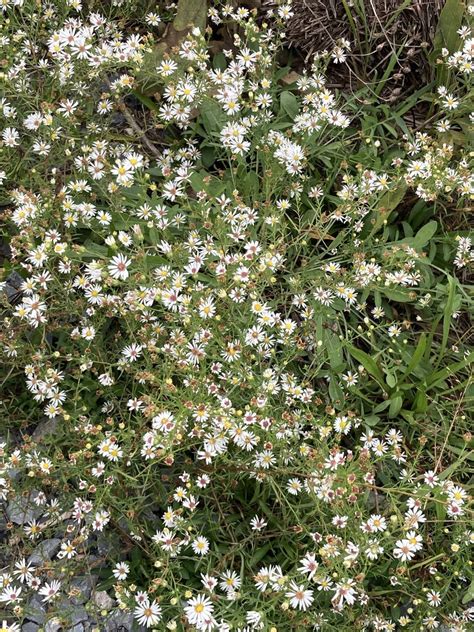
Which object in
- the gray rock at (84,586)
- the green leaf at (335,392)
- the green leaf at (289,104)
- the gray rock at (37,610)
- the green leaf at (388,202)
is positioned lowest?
the gray rock at (37,610)

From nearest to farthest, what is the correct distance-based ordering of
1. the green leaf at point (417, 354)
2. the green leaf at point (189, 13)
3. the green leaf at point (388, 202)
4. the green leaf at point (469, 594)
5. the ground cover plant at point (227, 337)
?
1. the ground cover plant at point (227, 337)
2. the green leaf at point (469, 594)
3. the green leaf at point (417, 354)
4. the green leaf at point (388, 202)
5. the green leaf at point (189, 13)

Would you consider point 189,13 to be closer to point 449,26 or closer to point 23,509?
point 449,26

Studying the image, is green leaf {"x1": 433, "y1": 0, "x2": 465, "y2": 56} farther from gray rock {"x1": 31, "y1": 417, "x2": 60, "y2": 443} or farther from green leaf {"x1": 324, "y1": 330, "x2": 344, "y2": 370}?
gray rock {"x1": 31, "y1": 417, "x2": 60, "y2": 443}

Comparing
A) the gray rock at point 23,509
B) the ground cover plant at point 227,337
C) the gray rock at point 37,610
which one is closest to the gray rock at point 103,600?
the ground cover plant at point 227,337

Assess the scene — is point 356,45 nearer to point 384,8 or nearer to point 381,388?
point 384,8

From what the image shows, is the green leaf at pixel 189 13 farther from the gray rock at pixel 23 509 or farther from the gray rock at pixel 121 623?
the gray rock at pixel 121 623

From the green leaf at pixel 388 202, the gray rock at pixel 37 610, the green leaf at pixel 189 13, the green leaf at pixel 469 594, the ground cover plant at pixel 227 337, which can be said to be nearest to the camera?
the ground cover plant at pixel 227 337

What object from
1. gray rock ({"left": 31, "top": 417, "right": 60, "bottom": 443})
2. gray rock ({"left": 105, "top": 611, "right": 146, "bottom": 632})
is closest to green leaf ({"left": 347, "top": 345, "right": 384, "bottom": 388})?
gray rock ({"left": 31, "top": 417, "right": 60, "bottom": 443})

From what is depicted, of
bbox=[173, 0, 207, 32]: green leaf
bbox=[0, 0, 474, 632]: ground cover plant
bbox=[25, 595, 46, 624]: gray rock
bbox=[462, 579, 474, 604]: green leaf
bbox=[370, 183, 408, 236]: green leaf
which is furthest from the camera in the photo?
bbox=[173, 0, 207, 32]: green leaf
